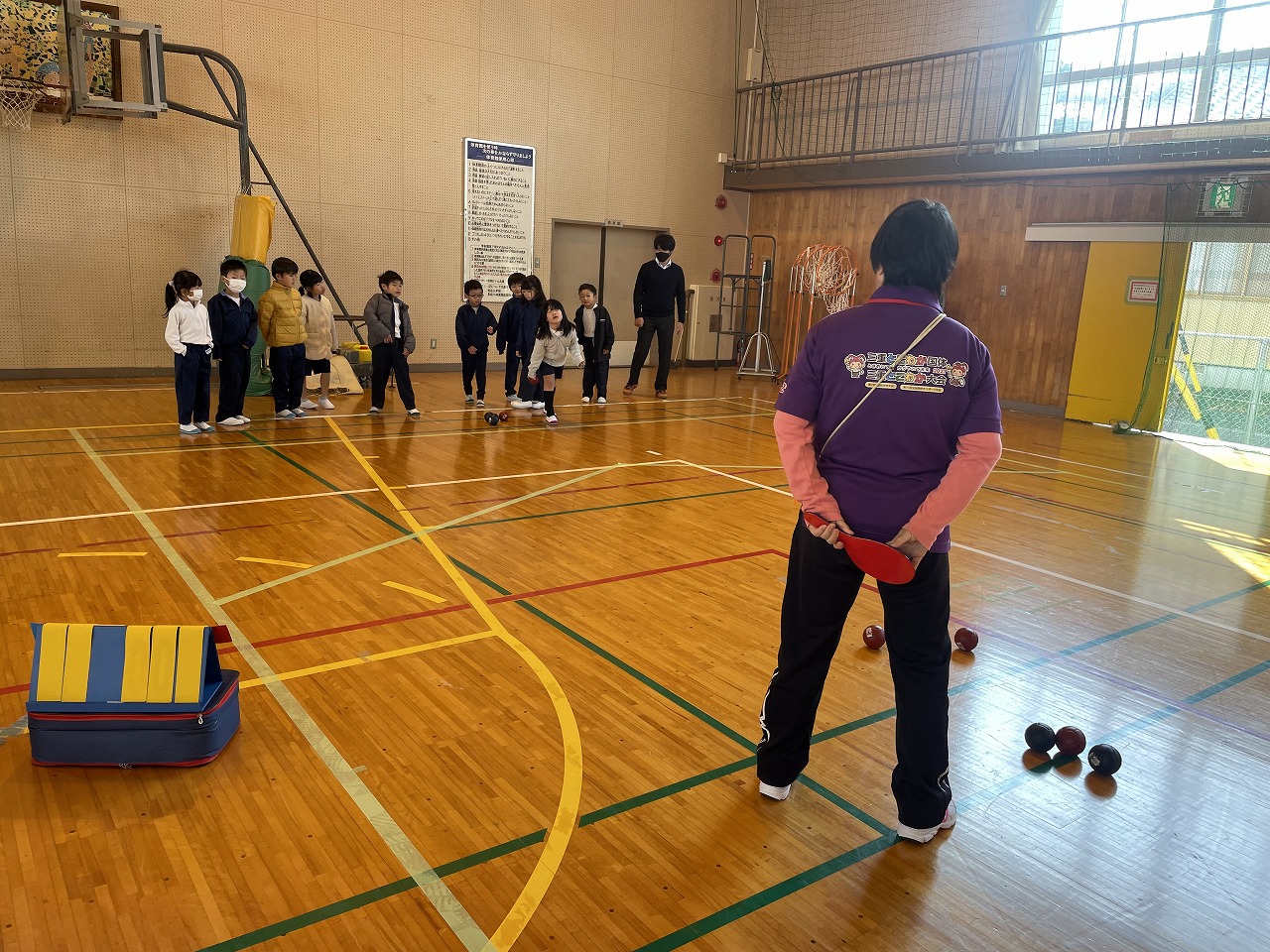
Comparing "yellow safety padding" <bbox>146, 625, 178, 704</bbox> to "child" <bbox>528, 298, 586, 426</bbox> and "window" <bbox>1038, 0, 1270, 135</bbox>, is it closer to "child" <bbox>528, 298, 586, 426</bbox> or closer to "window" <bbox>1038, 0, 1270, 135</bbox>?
"child" <bbox>528, 298, 586, 426</bbox>

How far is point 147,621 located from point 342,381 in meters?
7.03

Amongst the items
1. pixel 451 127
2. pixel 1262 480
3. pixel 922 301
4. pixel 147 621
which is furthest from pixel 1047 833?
pixel 451 127

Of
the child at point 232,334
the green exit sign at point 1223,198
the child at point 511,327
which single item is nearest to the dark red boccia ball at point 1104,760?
the child at point 511,327

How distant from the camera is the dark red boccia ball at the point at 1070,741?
3.07m

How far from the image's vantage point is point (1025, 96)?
11.8 meters

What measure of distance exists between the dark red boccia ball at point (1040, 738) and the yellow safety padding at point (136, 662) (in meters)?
2.85

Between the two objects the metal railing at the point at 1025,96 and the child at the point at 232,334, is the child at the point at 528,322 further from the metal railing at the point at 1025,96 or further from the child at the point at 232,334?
the metal railing at the point at 1025,96

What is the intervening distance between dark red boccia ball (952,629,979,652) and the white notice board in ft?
33.5

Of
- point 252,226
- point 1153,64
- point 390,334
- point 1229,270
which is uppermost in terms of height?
point 1153,64

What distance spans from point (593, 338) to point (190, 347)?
4258 millimetres

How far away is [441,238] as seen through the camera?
12.6m

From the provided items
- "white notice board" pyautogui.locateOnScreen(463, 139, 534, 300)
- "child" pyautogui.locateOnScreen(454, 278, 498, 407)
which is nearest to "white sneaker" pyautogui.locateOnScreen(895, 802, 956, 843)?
"child" pyautogui.locateOnScreen(454, 278, 498, 407)

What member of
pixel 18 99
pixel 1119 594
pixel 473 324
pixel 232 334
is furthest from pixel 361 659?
pixel 18 99

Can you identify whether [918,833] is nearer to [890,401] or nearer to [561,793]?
[561,793]
